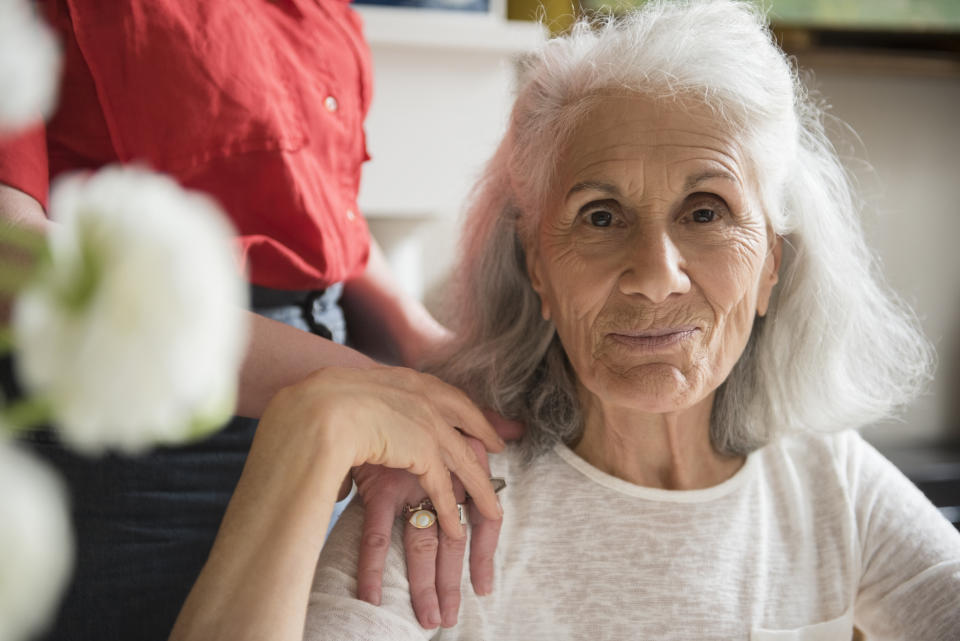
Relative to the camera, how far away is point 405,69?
2.57m

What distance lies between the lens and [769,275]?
142cm

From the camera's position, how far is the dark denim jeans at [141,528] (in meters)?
1.22

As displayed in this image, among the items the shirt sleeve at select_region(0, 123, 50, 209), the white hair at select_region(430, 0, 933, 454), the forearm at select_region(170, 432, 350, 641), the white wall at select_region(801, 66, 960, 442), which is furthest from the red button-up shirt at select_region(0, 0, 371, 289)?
the white wall at select_region(801, 66, 960, 442)

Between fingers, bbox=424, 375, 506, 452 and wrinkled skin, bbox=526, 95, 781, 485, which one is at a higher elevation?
wrinkled skin, bbox=526, 95, 781, 485

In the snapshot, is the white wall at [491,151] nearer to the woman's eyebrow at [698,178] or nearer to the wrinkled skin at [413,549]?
the woman's eyebrow at [698,178]

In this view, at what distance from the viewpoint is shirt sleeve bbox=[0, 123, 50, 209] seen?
3.47 feet

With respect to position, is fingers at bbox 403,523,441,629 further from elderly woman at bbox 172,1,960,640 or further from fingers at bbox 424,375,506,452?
fingers at bbox 424,375,506,452

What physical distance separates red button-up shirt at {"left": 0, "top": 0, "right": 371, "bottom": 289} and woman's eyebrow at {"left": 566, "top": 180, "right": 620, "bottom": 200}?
38 centimetres

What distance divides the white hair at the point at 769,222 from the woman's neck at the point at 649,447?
0.04m

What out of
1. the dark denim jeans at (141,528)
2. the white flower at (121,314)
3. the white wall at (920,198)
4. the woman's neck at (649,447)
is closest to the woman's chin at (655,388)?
the woman's neck at (649,447)

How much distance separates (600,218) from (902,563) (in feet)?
2.24

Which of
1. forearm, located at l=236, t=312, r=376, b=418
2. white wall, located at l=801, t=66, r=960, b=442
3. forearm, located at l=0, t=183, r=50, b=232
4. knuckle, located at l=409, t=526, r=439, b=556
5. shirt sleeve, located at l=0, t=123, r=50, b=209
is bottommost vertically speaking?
white wall, located at l=801, t=66, r=960, b=442

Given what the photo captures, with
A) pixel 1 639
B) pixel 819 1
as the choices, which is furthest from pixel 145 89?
pixel 819 1

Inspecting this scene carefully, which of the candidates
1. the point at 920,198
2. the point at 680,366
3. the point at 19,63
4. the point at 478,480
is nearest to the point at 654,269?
the point at 680,366
